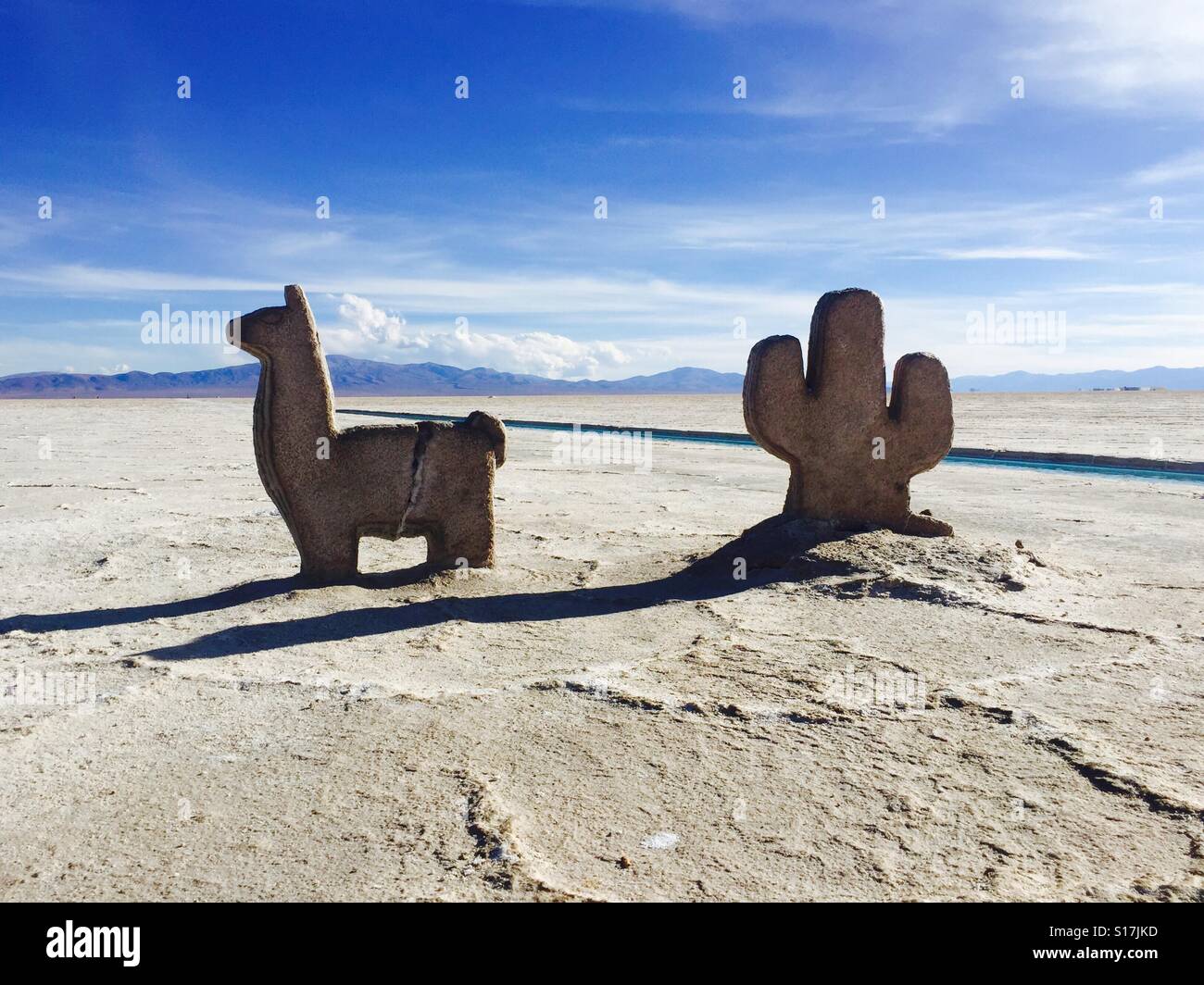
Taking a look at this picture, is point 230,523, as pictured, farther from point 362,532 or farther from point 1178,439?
point 1178,439

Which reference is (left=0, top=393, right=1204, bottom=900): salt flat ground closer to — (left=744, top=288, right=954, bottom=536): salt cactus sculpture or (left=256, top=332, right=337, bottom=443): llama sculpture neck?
(left=744, top=288, right=954, bottom=536): salt cactus sculpture

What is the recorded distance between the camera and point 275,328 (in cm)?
617

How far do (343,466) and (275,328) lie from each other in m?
1.01

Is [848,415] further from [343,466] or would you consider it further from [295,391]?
[295,391]

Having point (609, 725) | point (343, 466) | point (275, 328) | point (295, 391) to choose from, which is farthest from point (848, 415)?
point (275, 328)

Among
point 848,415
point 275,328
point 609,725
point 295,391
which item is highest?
point 275,328

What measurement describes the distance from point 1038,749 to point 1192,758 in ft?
1.91

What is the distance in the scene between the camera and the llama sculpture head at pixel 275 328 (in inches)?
240

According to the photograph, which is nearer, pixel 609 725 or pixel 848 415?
pixel 609 725

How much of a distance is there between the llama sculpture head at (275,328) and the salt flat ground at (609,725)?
1.64m
